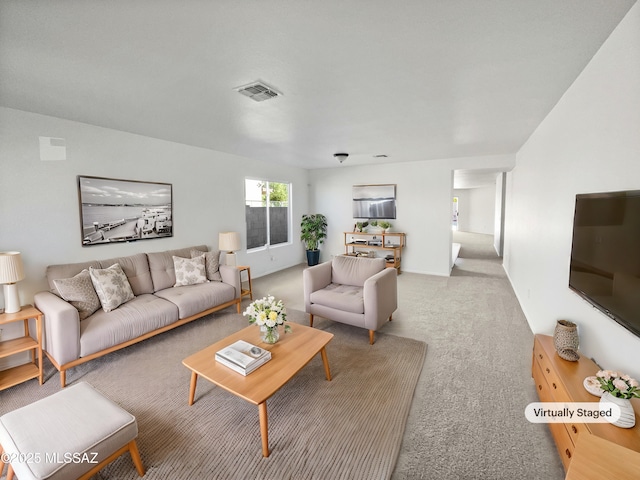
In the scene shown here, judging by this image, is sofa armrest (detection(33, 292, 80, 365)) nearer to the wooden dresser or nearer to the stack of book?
the stack of book

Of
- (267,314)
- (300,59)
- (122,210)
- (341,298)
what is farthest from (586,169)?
(122,210)

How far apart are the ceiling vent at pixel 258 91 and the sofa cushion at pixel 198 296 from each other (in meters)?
2.41

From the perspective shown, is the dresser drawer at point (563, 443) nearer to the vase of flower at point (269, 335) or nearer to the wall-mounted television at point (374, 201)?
the vase of flower at point (269, 335)

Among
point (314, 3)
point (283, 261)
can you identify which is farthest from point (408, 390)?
point (283, 261)

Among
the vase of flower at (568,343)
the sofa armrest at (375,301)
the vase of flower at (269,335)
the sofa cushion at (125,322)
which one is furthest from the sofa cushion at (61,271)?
the vase of flower at (568,343)

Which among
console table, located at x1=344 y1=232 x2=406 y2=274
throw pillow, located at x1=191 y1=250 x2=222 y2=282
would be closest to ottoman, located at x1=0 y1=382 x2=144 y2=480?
throw pillow, located at x1=191 y1=250 x2=222 y2=282

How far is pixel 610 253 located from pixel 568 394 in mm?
812

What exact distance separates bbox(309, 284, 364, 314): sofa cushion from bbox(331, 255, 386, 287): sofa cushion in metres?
0.12

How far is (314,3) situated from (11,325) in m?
3.82

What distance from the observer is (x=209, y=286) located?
149 inches

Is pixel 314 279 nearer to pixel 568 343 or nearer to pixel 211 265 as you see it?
pixel 211 265

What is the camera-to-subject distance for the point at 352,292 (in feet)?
11.4

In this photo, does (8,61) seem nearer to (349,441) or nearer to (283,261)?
(349,441)

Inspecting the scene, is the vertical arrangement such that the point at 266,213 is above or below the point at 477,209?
below
